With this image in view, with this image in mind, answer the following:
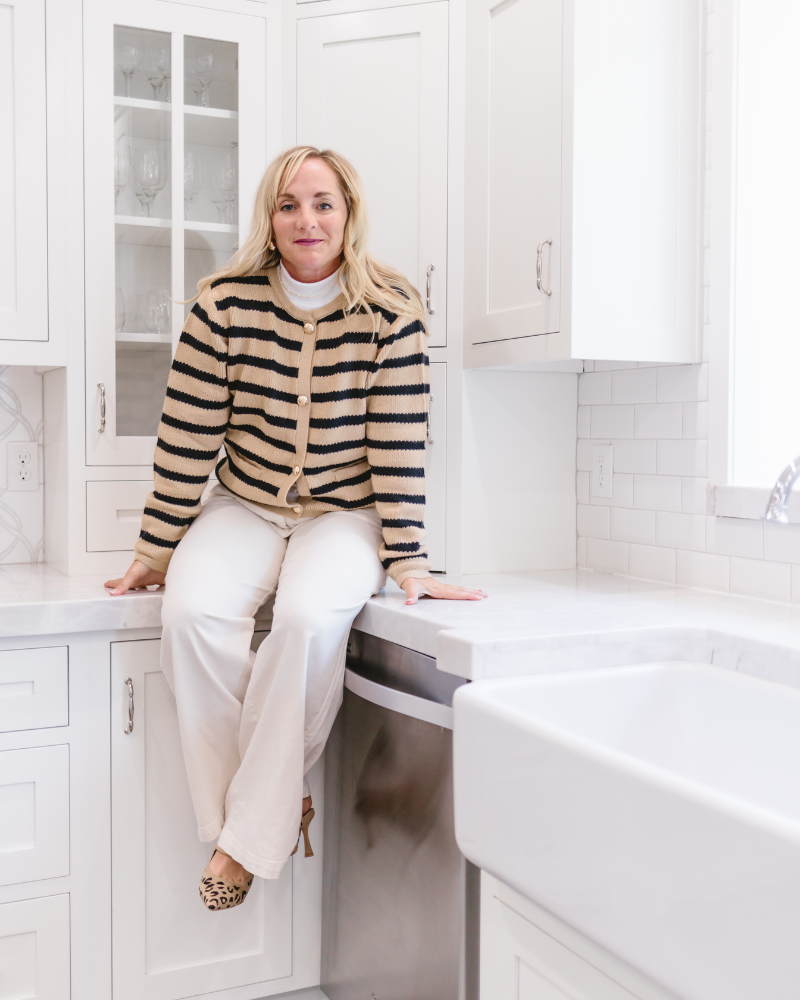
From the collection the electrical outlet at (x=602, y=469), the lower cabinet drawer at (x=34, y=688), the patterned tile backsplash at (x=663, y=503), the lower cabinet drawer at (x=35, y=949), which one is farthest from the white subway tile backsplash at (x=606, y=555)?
the lower cabinet drawer at (x=35, y=949)

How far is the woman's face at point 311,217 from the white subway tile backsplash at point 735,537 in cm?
90

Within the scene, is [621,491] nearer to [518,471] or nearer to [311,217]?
[518,471]

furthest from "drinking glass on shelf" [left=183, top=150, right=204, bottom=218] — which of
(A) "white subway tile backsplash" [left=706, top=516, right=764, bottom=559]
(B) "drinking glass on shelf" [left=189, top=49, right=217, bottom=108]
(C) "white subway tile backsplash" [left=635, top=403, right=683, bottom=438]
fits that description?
(A) "white subway tile backsplash" [left=706, top=516, right=764, bottom=559]

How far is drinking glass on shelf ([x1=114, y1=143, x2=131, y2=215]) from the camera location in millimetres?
1937

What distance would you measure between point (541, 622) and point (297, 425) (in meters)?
0.60

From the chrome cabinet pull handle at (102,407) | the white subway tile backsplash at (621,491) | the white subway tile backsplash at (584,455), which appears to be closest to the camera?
the chrome cabinet pull handle at (102,407)

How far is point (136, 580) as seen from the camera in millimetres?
1703

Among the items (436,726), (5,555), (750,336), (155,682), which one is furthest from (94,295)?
(750,336)

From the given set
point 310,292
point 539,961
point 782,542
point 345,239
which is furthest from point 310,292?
point 539,961

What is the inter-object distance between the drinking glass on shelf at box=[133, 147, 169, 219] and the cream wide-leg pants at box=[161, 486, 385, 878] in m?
0.78

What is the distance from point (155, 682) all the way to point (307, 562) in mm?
374

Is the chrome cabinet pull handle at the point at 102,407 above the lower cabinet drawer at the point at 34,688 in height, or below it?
above

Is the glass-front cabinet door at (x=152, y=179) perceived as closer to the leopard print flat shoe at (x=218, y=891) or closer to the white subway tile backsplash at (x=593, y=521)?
the leopard print flat shoe at (x=218, y=891)

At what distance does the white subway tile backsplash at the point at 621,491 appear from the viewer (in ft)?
6.66
